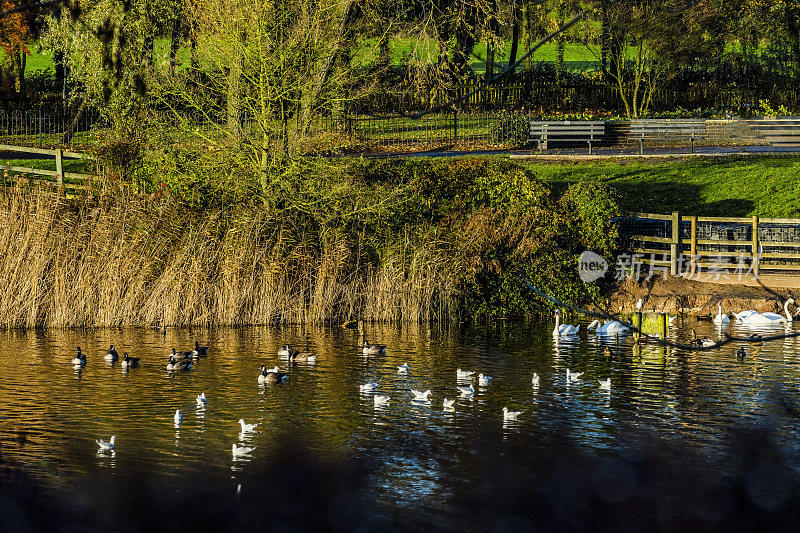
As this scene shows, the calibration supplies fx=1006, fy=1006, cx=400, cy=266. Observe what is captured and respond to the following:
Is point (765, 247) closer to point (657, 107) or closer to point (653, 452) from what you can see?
point (653, 452)

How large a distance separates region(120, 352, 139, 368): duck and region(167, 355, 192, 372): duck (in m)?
0.73

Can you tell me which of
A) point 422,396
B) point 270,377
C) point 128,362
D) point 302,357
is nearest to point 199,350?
point 128,362

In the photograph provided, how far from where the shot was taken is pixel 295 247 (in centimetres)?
2689

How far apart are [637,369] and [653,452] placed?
19.6 feet

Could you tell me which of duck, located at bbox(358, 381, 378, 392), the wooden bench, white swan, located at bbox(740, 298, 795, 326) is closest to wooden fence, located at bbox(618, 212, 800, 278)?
white swan, located at bbox(740, 298, 795, 326)

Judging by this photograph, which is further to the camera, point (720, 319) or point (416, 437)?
point (720, 319)

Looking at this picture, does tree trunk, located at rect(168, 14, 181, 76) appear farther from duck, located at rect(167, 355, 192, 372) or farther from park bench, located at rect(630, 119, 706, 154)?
park bench, located at rect(630, 119, 706, 154)

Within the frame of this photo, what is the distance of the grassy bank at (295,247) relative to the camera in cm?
2586

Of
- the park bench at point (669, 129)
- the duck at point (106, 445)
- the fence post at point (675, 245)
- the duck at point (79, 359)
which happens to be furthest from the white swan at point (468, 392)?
the park bench at point (669, 129)

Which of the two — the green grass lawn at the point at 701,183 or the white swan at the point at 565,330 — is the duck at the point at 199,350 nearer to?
the white swan at the point at 565,330

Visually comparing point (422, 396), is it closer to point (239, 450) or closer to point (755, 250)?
point (239, 450)

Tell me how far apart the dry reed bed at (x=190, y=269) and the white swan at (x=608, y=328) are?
378 centimetres

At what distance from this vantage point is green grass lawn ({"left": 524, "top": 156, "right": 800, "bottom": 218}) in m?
33.8

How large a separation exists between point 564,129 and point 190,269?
23.8 meters
